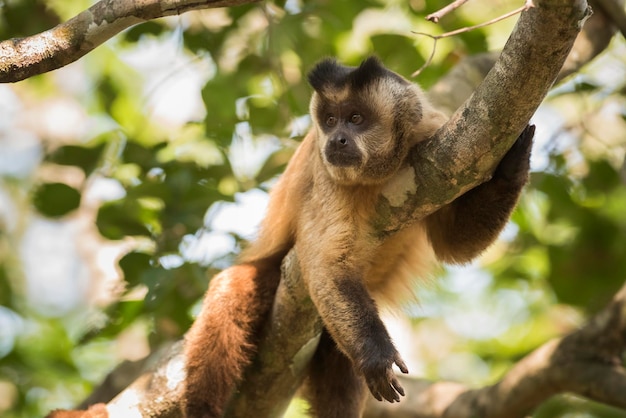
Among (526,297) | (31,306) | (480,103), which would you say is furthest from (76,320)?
(480,103)

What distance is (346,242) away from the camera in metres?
5.21

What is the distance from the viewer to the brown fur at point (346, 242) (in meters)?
4.96

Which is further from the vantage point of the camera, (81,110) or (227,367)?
(81,110)

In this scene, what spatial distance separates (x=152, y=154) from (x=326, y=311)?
2.88 meters

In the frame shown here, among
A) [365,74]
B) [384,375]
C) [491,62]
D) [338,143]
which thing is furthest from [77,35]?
[491,62]

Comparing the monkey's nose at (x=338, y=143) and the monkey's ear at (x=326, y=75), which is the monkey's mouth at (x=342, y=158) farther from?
the monkey's ear at (x=326, y=75)

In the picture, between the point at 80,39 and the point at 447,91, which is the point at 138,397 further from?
the point at 447,91

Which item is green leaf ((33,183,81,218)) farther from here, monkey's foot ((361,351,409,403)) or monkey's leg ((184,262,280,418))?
monkey's foot ((361,351,409,403))

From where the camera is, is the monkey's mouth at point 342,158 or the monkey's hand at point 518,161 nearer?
the monkey's hand at point 518,161

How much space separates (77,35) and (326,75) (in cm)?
193

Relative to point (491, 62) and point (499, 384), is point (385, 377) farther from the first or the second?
point (491, 62)

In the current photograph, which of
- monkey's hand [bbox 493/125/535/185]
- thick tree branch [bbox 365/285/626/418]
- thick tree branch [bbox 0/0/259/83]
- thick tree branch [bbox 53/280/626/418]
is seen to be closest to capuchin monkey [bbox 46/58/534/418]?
monkey's hand [bbox 493/125/535/185]

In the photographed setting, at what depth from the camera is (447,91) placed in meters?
7.28

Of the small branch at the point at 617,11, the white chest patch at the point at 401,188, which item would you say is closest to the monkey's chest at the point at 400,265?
the white chest patch at the point at 401,188
